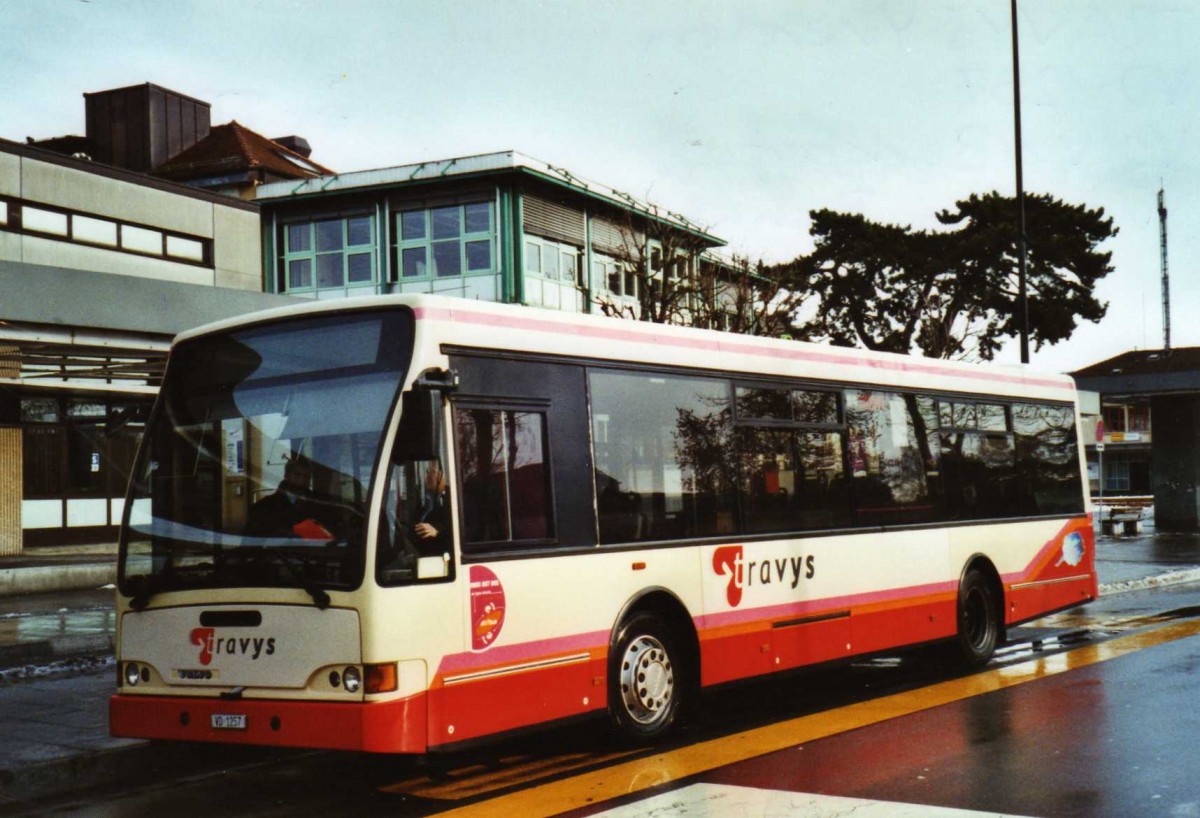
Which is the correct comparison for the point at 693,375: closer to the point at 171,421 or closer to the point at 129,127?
the point at 171,421

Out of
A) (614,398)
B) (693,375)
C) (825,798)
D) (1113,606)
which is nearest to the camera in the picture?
(825,798)

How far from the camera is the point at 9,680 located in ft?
36.1

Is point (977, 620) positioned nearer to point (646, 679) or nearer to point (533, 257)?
point (646, 679)

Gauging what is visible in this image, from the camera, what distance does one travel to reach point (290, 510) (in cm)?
711

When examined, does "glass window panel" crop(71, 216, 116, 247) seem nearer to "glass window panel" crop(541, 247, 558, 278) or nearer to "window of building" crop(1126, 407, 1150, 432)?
"glass window panel" crop(541, 247, 558, 278)

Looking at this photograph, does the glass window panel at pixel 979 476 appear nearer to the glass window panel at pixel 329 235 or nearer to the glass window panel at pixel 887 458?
the glass window panel at pixel 887 458

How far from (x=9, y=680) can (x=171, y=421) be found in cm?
448

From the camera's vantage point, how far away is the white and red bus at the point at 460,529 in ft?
22.8

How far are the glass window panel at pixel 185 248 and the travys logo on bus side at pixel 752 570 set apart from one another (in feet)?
82.7

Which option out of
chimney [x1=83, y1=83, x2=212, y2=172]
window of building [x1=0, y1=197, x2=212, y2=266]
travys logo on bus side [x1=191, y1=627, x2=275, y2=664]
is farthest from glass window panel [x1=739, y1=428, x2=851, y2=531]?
chimney [x1=83, y1=83, x2=212, y2=172]

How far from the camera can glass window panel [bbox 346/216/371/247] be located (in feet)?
130

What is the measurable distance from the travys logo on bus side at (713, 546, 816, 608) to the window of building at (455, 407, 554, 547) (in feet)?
6.05

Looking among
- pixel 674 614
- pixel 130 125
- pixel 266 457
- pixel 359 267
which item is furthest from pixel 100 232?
pixel 266 457

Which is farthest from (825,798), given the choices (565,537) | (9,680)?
(9,680)
